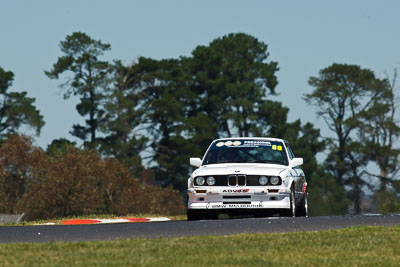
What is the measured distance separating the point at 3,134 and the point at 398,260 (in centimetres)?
7073

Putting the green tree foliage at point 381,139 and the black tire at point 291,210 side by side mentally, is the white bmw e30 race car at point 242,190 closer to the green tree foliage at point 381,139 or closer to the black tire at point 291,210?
the black tire at point 291,210

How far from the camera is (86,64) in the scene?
84.6 m

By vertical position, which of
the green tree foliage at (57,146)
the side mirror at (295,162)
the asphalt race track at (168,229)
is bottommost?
the asphalt race track at (168,229)

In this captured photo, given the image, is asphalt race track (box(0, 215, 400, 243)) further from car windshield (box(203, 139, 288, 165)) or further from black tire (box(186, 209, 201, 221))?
car windshield (box(203, 139, 288, 165))

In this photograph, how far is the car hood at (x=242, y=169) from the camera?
19.3 m

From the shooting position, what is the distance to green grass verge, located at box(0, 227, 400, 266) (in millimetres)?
10977

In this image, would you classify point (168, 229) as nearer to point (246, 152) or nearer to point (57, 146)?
point (246, 152)

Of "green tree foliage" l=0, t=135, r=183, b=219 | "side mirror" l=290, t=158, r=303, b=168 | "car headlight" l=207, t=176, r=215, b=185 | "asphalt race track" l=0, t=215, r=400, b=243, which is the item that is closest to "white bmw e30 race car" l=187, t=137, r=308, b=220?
"car headlight" l=207, t=176, r=215, b=185

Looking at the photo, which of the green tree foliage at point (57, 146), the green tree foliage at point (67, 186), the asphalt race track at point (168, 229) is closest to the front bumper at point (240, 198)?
the asphalt race track at point (168, 229)

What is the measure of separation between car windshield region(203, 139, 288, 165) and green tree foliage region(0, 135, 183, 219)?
126 feet

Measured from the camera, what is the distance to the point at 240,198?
62.8 ft

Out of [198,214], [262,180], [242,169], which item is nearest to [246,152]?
[242,169]

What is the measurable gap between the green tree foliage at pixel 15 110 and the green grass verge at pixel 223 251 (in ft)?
224

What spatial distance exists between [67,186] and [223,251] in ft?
158
